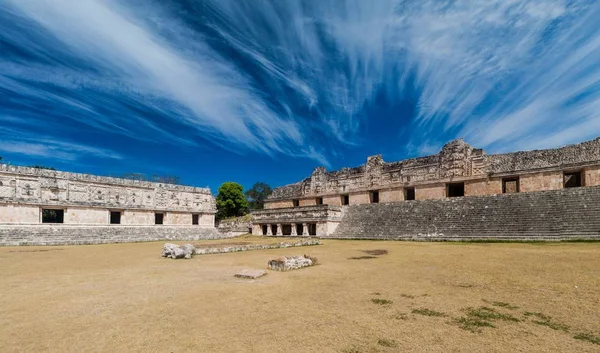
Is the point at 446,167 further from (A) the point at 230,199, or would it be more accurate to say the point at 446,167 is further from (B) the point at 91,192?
A: (A) the point at 230,199

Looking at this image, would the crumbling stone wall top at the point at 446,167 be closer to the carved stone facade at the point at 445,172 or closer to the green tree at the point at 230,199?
the carved stone facade at the point at 445,172

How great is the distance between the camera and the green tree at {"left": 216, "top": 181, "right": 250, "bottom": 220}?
135ft

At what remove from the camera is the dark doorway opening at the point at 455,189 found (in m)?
21.5

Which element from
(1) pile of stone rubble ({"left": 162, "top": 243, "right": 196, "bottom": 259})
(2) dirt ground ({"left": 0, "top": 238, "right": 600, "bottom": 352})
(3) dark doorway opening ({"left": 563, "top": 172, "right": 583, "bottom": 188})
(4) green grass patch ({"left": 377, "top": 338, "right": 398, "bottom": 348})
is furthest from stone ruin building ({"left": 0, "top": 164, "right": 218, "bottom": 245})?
(3) dark doorway opening ({"left": 563, "top": 172, "right": 583, "bottom": 188})

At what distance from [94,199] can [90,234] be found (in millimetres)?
3350

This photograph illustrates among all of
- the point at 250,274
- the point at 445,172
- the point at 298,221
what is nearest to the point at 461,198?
the point at 445,172

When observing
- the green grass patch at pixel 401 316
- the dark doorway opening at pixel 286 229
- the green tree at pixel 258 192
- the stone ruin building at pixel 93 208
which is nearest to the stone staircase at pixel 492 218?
the dark doorway opening at pixel 286 229

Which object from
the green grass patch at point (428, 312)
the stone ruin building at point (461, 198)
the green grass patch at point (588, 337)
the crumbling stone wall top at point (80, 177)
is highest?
the crumbling stone wall top at point (80, 177)

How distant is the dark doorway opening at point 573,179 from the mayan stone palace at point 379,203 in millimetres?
72

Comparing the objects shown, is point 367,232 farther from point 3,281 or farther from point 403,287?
point 3,281

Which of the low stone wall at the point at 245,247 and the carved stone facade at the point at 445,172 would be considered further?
the carved stone facade at the point at 445,172

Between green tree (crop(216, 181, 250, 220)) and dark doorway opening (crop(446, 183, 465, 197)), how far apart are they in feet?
91.1

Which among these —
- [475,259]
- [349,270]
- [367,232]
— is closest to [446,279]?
[349,270]

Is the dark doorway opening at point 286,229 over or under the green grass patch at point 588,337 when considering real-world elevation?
under
